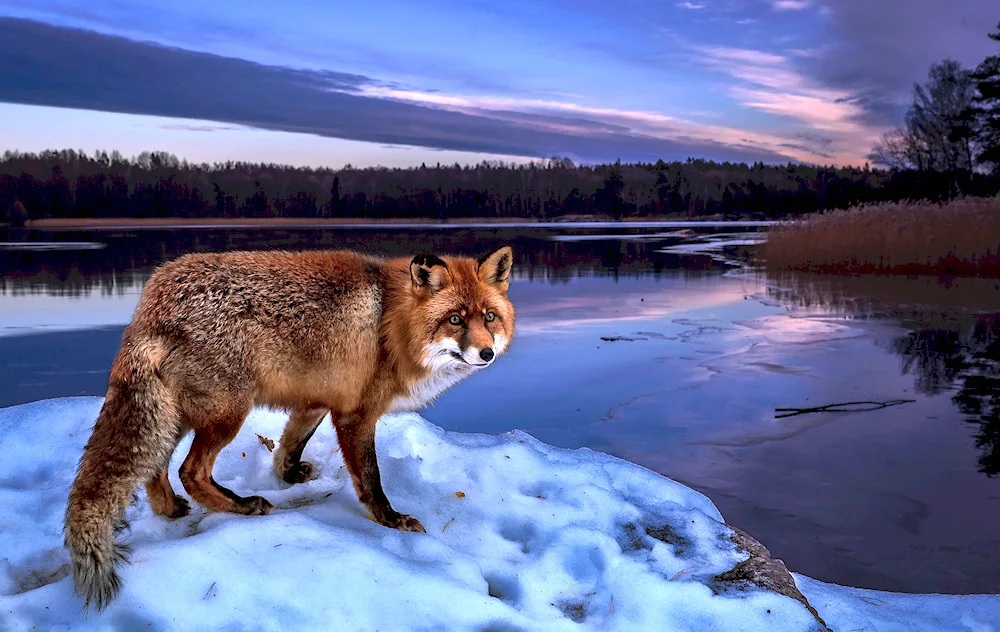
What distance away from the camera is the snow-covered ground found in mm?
3264

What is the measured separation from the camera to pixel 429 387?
4.46m

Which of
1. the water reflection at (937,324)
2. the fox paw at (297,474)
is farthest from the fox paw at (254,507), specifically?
the water reflection at (937,324)

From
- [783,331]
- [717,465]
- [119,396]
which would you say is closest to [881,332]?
[783,331]

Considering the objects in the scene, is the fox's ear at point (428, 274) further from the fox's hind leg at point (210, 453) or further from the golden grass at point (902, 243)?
the golden grass at point (902, 243)

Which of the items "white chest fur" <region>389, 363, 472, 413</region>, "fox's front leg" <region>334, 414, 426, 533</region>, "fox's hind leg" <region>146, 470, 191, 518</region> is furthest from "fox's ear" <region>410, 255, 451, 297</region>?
"fox's hind leg" <region>146, 470, 191, 518</region>

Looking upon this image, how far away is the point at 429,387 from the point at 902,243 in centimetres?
2194

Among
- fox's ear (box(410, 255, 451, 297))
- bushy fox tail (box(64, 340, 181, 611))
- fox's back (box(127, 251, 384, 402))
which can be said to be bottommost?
bushy fox tail (box(64, 340, 181, 611))

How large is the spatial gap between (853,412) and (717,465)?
9.04 ft

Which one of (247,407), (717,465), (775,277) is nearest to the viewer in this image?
(247,407)

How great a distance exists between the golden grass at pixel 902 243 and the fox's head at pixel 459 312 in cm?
2113

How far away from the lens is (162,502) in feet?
13.3

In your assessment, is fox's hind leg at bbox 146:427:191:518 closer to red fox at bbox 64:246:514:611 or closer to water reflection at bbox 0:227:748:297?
red fox at bbox 64:246:514:611

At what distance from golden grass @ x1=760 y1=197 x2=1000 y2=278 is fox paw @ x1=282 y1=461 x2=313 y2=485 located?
21.6 metres

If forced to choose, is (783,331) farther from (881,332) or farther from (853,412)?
(853,412)
